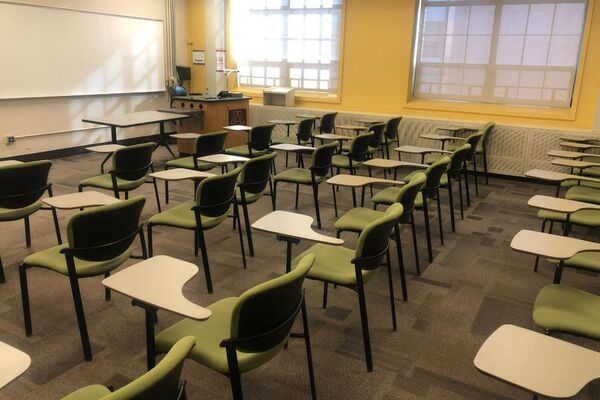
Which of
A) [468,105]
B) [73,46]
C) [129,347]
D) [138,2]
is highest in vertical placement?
[138,2]

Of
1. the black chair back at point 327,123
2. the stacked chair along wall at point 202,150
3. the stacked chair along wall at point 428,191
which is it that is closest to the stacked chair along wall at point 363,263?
the stacked chair along wall at point 428,191

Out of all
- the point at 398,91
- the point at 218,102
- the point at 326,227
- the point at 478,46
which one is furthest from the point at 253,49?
the point at 326,227

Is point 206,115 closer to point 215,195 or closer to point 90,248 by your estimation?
point 215,195

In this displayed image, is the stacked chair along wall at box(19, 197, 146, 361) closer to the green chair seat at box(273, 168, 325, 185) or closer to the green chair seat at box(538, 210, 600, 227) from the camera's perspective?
A: the green chair seat at box(273, 168, 325, 185)

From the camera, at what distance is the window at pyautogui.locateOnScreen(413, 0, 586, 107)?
21.0 feet

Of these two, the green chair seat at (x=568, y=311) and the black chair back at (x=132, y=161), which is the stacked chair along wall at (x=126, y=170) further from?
the green chair seat at (x=568, y=311)

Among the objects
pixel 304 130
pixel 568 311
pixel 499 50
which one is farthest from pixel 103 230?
pixel 499 50

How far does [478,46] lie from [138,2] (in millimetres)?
5548

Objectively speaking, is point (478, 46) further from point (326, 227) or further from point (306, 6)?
point (326, 227)

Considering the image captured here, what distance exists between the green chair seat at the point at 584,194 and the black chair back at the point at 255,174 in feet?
8.21

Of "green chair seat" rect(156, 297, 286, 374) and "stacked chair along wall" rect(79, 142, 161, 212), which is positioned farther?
"stacked chair along wall" rect(79, 142, 161, 212)

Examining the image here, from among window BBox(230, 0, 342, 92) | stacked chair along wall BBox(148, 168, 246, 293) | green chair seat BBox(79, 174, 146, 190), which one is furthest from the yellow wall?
stacked chair along wall BBox(148, 168, 246, 293)

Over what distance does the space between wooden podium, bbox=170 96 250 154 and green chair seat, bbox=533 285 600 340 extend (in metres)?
5.95

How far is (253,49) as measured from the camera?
30.0ft
